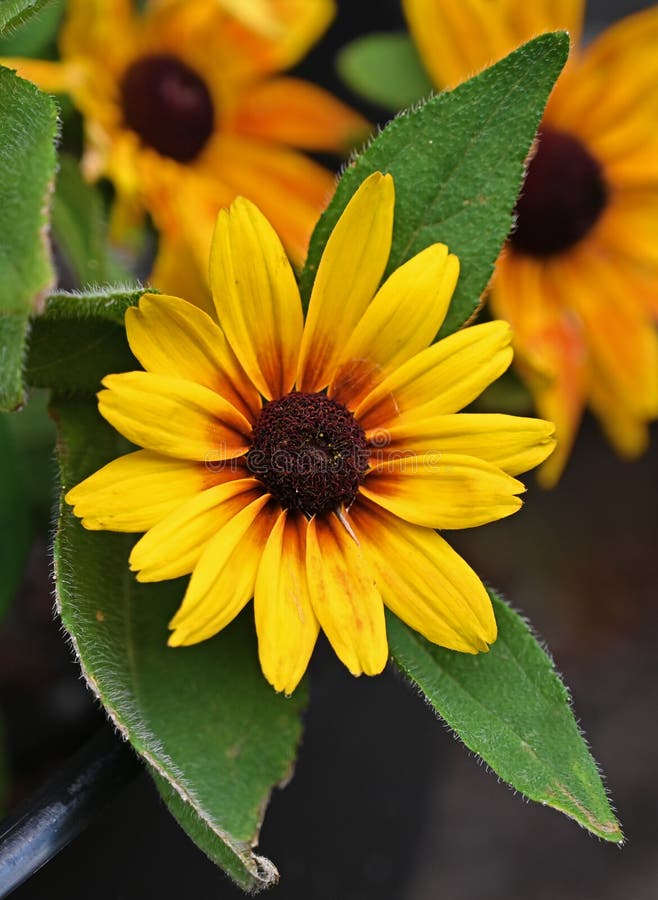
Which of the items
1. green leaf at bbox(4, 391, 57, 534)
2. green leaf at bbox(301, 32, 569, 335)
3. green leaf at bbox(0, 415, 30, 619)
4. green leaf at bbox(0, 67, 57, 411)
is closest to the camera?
green leaf at bbox(0, 67, 57, 411)

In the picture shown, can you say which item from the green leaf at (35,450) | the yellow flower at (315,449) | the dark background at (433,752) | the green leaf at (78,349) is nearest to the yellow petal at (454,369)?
the yellow flower at (315,449)

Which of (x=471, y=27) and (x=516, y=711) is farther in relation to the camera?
(x=471, y=27)

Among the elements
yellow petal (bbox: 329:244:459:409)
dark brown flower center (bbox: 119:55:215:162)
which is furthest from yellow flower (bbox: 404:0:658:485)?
yellow petal (bbox: 329:244:459:409)

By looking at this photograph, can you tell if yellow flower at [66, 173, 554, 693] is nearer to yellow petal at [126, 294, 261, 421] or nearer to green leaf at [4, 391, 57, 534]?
yellow petal at [126, 294, 261, 421]

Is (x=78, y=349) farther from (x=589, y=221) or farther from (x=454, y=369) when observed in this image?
(x=589, y=221)

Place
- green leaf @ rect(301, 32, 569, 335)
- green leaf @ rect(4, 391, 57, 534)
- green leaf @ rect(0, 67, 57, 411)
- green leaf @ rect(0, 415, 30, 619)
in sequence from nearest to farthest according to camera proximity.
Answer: green leaf @ rect(0, 67, 57, 411) < green leaf @ rect(301, 32, 569, 335) < green leaf @ rect(0, 415, 30, 619) < green leaf @ rect(4, 391, 57, 534)

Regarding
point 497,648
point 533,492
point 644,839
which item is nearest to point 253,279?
point 497,648

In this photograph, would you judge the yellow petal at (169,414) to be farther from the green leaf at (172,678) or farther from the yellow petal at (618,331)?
the yellow petal at (618,331)

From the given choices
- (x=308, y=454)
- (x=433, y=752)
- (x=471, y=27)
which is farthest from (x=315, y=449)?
(x=433, y=752)
